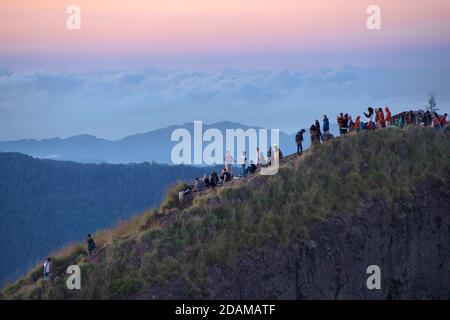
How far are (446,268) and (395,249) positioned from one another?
193 centimetres

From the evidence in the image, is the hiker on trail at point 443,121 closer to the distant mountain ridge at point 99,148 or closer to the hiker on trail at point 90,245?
the hiker on trail at point 90,245

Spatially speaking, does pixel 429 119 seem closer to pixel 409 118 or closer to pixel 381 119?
pixel 409 118

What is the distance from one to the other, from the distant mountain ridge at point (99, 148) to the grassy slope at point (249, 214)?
77.2m

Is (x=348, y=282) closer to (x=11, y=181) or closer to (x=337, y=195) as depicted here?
(x=337, y=195)

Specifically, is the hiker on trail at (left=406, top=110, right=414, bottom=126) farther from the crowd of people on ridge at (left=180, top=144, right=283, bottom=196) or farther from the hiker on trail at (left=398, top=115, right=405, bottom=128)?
the crowd of people on ridge at (left=180, top=144, right=283, bottom=196)

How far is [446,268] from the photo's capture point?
139ft

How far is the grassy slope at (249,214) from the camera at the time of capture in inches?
1564

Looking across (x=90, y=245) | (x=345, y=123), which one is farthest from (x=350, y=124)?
(x=90, y=245)

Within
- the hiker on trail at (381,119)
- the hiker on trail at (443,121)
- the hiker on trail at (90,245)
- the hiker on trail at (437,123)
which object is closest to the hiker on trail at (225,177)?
the hiker on trail at (90,245)

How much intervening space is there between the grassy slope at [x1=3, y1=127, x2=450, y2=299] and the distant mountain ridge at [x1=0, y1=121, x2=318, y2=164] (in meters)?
77.2

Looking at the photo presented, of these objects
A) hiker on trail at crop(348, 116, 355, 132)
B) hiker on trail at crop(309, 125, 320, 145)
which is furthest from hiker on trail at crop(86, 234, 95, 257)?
hiker on trail at crop(348, 116, 355, 132)

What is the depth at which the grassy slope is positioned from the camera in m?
39.7

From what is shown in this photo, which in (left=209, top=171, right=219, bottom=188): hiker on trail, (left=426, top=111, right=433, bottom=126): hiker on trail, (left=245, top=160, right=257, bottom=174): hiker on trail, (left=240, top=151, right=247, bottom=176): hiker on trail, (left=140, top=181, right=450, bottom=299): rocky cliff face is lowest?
(left=140, top=181, right=450, bottom=299): rocky cliff face
